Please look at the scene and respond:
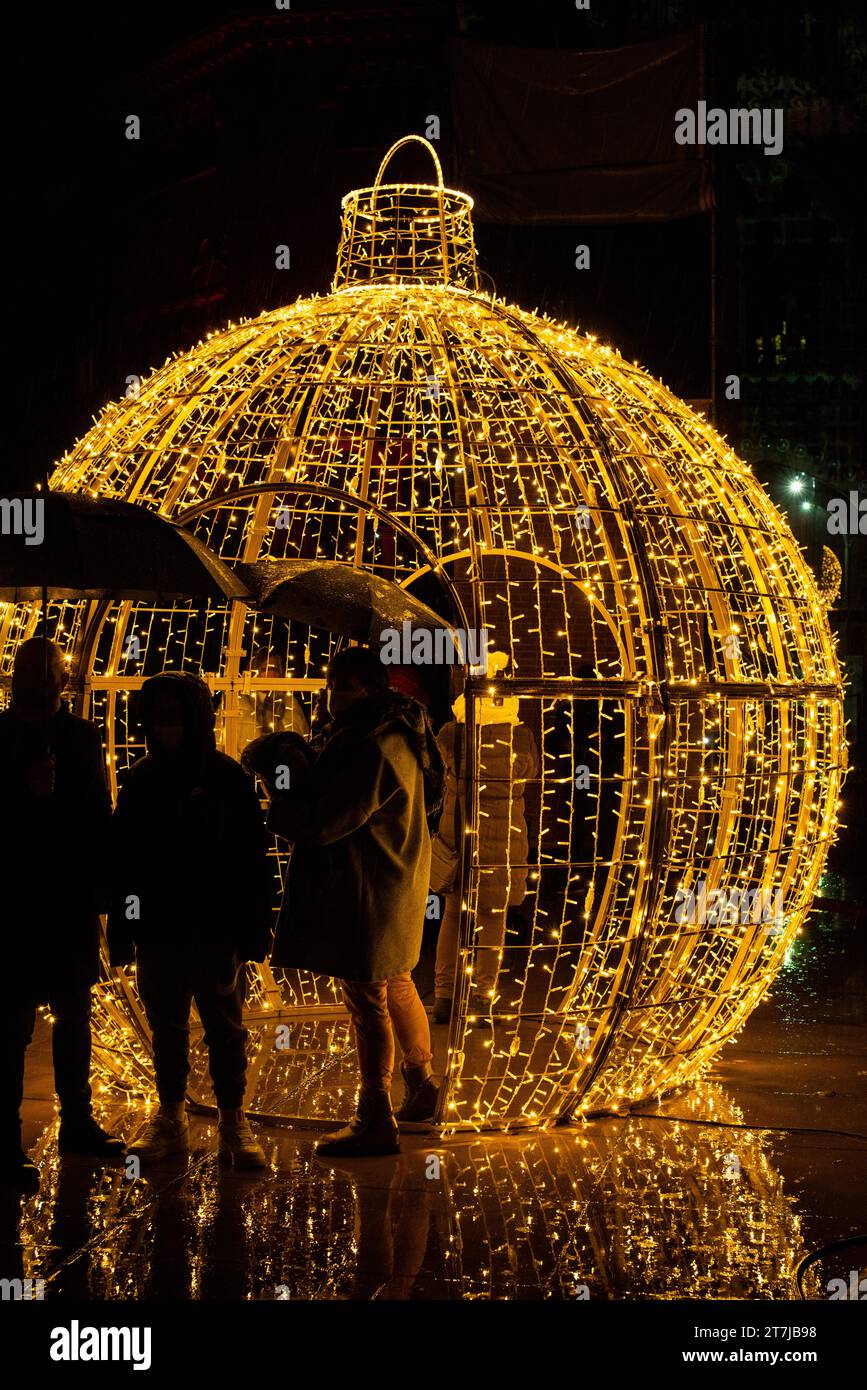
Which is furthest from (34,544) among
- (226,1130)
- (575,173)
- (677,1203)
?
(575,173)

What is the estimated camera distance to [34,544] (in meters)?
5.05

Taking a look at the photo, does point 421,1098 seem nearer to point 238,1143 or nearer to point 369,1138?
point 369,1138

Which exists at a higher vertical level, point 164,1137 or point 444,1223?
point 164,1137

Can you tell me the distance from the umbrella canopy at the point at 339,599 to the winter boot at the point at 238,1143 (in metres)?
1.70

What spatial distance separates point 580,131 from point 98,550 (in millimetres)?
7964

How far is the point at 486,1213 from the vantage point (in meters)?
4.97

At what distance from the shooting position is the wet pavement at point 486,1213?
438 cm

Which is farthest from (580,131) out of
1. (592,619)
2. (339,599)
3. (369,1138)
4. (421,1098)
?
(369,1138)

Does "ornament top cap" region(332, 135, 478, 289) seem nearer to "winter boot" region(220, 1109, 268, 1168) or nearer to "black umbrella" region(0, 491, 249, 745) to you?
"black umbrella" region(0, 491, 249, 745)

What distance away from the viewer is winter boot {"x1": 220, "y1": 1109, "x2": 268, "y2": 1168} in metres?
5.36

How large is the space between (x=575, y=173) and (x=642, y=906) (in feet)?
25.3

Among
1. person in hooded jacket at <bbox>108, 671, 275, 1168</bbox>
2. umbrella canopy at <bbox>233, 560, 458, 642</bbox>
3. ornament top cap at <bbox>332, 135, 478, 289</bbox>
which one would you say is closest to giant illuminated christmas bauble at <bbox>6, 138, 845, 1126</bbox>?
ornament top cap at <bbox>332, 135, 478, 289</bbox>

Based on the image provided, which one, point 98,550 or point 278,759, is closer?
point 98,550
